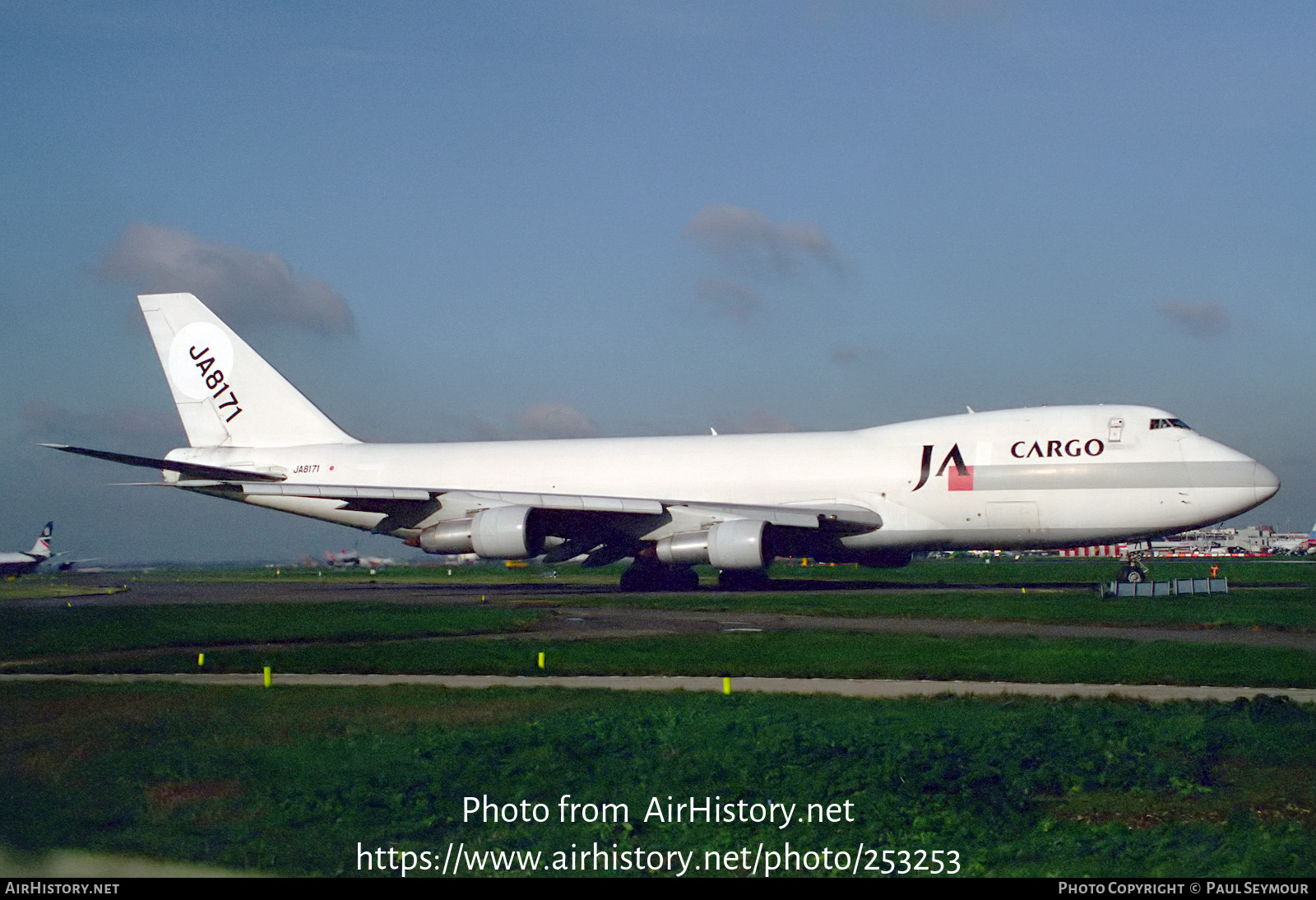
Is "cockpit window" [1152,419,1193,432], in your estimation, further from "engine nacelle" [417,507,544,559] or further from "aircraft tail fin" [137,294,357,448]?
"aircraft tail fin" [137,294,357,448]

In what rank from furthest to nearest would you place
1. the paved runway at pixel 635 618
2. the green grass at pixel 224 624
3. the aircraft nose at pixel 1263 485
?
the aircraft nose at pixel 1263 485 → the green grass at pixel 224 624 → the paved runway at pixel 635 618

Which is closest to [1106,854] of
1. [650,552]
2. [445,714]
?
[445,714]

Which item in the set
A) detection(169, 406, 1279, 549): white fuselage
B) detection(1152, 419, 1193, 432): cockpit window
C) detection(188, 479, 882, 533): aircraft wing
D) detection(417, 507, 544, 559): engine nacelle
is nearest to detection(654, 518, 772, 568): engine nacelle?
detection(188, 479, 882, 533): aircraft wing

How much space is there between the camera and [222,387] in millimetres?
44438

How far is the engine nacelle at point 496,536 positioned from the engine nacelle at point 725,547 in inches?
157

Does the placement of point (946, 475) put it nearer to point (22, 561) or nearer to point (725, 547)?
point (725, 547)

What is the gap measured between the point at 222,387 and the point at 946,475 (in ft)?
85.3

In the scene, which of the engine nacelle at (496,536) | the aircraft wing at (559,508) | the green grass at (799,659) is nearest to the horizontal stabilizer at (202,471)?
the aircraft wing at (559,508)

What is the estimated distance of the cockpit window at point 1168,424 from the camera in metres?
33.6

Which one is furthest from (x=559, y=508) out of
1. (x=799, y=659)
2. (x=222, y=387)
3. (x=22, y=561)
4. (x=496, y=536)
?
(x=22, y=561)

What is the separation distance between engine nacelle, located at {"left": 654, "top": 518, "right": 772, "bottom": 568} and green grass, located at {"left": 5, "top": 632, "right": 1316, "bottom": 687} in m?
12.5

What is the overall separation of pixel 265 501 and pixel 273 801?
35.9m

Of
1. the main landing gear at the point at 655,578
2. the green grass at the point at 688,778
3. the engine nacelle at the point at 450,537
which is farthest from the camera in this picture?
the main landing gear at the point at 655,578

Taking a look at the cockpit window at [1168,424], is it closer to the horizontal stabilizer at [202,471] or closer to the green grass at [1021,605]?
the green grass at [1021,605]
